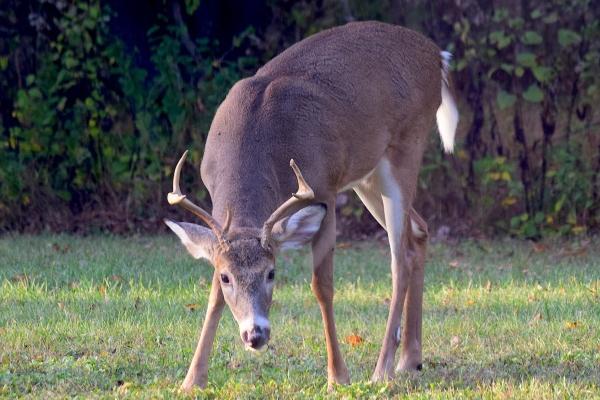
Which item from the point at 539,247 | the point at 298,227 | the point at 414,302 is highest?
the point at 298,227

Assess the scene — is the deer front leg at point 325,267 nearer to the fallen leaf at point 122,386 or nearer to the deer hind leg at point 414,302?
the deer hind leg at point 414,302

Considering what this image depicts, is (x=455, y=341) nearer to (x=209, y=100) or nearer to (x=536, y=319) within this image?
(x=536, y=319)

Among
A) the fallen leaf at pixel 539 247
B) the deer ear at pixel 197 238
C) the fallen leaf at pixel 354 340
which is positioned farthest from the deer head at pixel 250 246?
the fallen leaf at pixel 539 247

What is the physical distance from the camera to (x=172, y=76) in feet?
38.5

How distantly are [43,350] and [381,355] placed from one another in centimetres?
167

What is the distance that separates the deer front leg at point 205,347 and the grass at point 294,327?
0.07 m

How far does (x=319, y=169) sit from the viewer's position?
20.0 feet

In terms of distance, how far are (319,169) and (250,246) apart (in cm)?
78

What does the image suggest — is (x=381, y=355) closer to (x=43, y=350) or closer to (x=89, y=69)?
(x=43, y=350)

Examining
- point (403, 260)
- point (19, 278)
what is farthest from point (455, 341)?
point (19, 278)

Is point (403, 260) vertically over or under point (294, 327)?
over

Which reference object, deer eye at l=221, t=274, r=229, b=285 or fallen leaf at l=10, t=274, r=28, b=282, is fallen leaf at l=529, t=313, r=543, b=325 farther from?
fallen leaf at l=10, t=274, r=28, b=282

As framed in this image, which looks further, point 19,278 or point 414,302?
point 19,278

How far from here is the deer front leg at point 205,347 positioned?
5.71 meters
